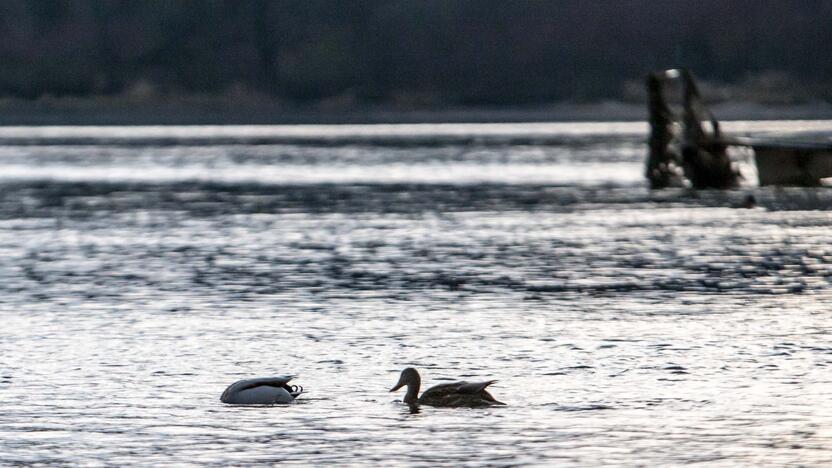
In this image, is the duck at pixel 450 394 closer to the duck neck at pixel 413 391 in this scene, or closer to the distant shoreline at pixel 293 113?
the duck neck at pixel 413 391

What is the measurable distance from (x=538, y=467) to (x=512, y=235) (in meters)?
24.8

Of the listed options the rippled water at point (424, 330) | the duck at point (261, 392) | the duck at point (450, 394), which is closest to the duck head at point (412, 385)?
the duck at point (450, 394)

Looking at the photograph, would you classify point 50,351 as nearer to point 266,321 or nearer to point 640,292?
point 266,321

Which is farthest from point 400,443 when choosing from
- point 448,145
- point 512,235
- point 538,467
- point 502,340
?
point 448,145

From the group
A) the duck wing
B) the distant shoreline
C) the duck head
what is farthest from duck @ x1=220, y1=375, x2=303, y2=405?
the distant shoreline

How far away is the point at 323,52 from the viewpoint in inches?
6004

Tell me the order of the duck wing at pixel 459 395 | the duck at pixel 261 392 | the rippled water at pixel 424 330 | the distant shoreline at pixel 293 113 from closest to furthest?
the rippled water at pixel 424 330
the duck wing at pixel 459 395
the duck at pixel 261 392
the distant shoreline at pixel 293 113

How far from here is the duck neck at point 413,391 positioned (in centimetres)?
1755

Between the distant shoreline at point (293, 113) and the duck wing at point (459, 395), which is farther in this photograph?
the distant shoreline at point (293, 113)

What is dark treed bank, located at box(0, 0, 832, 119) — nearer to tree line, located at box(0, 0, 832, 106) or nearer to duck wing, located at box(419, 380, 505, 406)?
tree line, located at box(0, 0, 832, 106)

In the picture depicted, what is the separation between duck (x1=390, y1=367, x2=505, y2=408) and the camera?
17.3 meters

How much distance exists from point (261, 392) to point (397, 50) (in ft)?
458

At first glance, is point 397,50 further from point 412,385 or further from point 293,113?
point 412,385

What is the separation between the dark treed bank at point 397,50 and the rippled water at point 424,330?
99533mm
